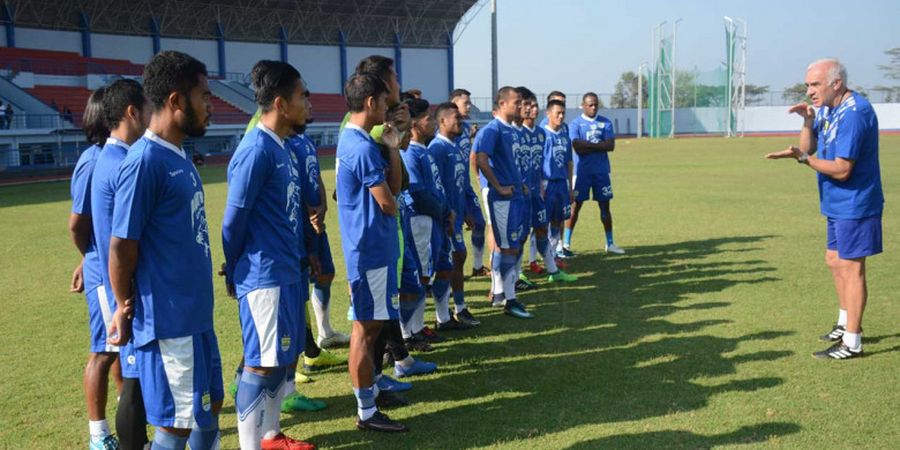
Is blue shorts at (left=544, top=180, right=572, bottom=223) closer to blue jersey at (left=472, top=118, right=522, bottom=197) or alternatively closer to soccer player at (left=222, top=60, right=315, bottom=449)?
blue jersey at (left=472, top=118, right=522, bottom=197)

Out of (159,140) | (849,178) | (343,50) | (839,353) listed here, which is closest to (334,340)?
(159,140)

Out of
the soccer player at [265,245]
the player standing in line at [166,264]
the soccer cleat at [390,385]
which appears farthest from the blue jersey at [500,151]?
the player standing in line at [166,264]

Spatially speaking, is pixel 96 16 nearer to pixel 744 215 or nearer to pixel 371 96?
pixel 744 215

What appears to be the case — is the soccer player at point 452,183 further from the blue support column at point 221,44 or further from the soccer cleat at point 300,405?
the blue support column at point 221,44

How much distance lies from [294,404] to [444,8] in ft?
167

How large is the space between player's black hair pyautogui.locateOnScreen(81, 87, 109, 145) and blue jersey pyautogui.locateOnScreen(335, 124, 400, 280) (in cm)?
134

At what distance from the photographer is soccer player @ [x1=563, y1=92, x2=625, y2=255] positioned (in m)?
10.8

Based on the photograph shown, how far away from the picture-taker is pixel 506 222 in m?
7.36

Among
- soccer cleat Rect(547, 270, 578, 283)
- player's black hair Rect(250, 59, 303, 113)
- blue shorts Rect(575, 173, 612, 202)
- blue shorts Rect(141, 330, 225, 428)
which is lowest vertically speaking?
soccer cleat Rect(547, 270, 578, 283)

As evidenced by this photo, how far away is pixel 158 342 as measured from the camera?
3.09 metres

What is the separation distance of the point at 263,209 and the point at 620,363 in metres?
3.29

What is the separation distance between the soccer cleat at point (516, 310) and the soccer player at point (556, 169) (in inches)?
92.9

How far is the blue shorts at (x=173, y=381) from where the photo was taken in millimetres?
3076

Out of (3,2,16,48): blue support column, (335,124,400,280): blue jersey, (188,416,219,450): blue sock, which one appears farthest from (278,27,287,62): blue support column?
(188,416,219,450): blue sock
